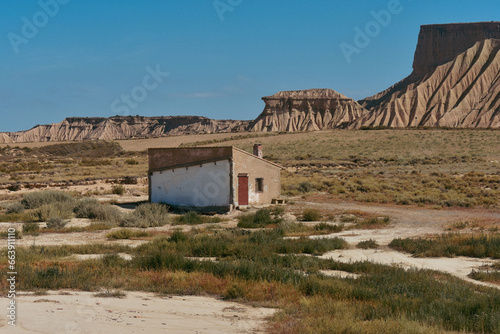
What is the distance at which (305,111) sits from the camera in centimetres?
16525

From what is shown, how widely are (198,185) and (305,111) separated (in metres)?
142

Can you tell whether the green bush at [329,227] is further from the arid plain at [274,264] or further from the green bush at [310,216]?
the green bush at [310,216]

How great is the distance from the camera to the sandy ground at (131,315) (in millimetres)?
7344

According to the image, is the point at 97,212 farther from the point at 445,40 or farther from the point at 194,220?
the point at 445,40

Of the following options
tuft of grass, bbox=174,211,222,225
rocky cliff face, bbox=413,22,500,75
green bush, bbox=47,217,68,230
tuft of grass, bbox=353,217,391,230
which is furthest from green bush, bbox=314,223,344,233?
rocky cliff face, bbox=413,22,500,75

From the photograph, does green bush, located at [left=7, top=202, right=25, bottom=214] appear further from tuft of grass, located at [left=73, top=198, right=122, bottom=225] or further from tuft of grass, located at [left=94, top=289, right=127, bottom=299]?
tuft of grass, located at [left=94, top=289, right=127, bottom=299]

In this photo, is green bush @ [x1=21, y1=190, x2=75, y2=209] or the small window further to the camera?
the small window

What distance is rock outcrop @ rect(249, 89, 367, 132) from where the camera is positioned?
159750 millimetres

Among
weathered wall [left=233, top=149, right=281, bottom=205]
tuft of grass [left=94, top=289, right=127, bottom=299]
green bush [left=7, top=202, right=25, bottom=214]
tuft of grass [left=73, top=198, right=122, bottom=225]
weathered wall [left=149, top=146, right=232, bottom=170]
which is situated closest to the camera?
tuft of grass [left=94, top=289, right=127, bottom=299]

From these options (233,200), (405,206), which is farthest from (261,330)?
(405,206)

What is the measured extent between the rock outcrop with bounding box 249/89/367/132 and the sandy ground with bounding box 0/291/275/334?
149187 mm

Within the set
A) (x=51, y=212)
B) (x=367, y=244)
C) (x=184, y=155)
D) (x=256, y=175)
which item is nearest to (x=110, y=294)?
(x=367, y=244)

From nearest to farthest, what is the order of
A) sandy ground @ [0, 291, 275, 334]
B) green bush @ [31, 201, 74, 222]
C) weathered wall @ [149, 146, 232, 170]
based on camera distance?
sandy ground @ [0, 291, 275, 334] < green bush @ [31, 201, 74, 222] < weathered wall @ [149, 146, 232, 170]

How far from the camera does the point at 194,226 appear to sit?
20.3m
